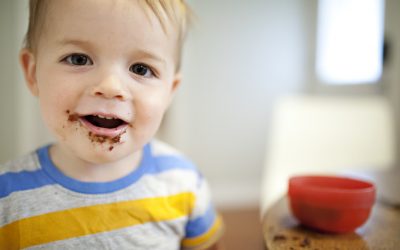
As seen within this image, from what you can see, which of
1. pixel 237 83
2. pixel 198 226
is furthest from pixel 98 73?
pixel 237 83

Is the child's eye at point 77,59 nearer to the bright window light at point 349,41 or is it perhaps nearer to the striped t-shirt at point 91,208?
the striped t-shirt at point 91,208

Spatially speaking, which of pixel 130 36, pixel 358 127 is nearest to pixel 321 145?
pixel 358 127

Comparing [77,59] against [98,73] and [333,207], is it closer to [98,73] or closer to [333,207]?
[98,73]

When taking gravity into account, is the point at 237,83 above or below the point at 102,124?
above

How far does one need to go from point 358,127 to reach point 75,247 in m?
1.42

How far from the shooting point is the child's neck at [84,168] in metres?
0.55

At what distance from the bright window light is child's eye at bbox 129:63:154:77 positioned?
213 cm

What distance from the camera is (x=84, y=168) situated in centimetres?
55

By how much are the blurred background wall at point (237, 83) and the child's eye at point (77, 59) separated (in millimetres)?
2198

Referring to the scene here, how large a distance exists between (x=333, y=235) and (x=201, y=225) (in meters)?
0.24

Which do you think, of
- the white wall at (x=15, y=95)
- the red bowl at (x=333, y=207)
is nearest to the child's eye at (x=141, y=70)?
the red bowl at (x=333, y=207)

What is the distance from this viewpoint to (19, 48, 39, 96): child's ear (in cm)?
57

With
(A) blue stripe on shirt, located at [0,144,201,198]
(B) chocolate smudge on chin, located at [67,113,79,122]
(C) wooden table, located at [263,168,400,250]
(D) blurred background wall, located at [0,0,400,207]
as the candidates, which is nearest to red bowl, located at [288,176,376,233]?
(C) wooden table, located at [263,168,400,250]

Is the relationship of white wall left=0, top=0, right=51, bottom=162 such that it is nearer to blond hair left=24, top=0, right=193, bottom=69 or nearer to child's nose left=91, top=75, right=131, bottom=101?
blond hair left=24, top=0, right=193, bottom=69
